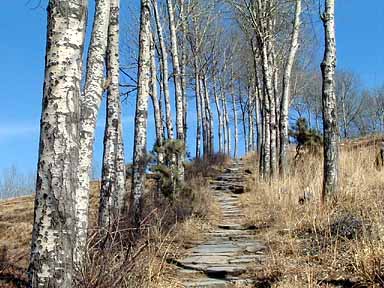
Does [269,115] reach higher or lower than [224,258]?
higher

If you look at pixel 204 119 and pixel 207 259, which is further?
pixel 204 119

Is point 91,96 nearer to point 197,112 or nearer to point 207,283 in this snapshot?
point 207,283

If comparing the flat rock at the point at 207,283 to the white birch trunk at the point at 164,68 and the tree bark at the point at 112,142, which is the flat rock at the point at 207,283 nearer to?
the tree bark at the point at 112,142

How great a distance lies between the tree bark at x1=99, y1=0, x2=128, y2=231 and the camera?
269 inches

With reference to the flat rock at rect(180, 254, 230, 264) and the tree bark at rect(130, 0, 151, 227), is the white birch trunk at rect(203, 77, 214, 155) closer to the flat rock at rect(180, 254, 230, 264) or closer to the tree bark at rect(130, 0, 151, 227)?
the tree bark at rect(130, 0, 151, 227)

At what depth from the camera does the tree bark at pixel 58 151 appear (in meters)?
2.95

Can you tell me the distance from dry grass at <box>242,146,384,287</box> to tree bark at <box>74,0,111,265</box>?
208 centimetres

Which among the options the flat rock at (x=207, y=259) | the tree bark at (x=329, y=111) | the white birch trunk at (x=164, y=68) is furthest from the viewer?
the white birch trunk at (x=164, y=68)

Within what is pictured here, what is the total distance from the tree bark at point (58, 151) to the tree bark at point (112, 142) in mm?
3475

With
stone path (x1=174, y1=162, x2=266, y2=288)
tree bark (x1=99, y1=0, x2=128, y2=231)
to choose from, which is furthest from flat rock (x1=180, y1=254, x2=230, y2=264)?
tree bark (x1=99, y1=0, x2=128, y2=231)

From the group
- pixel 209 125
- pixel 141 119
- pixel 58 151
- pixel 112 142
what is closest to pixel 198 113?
pixel 209 125

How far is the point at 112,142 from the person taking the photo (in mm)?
7184

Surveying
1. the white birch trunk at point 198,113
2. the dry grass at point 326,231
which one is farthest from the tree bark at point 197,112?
the dry grass at point 326,231

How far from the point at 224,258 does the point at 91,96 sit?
2651mm
